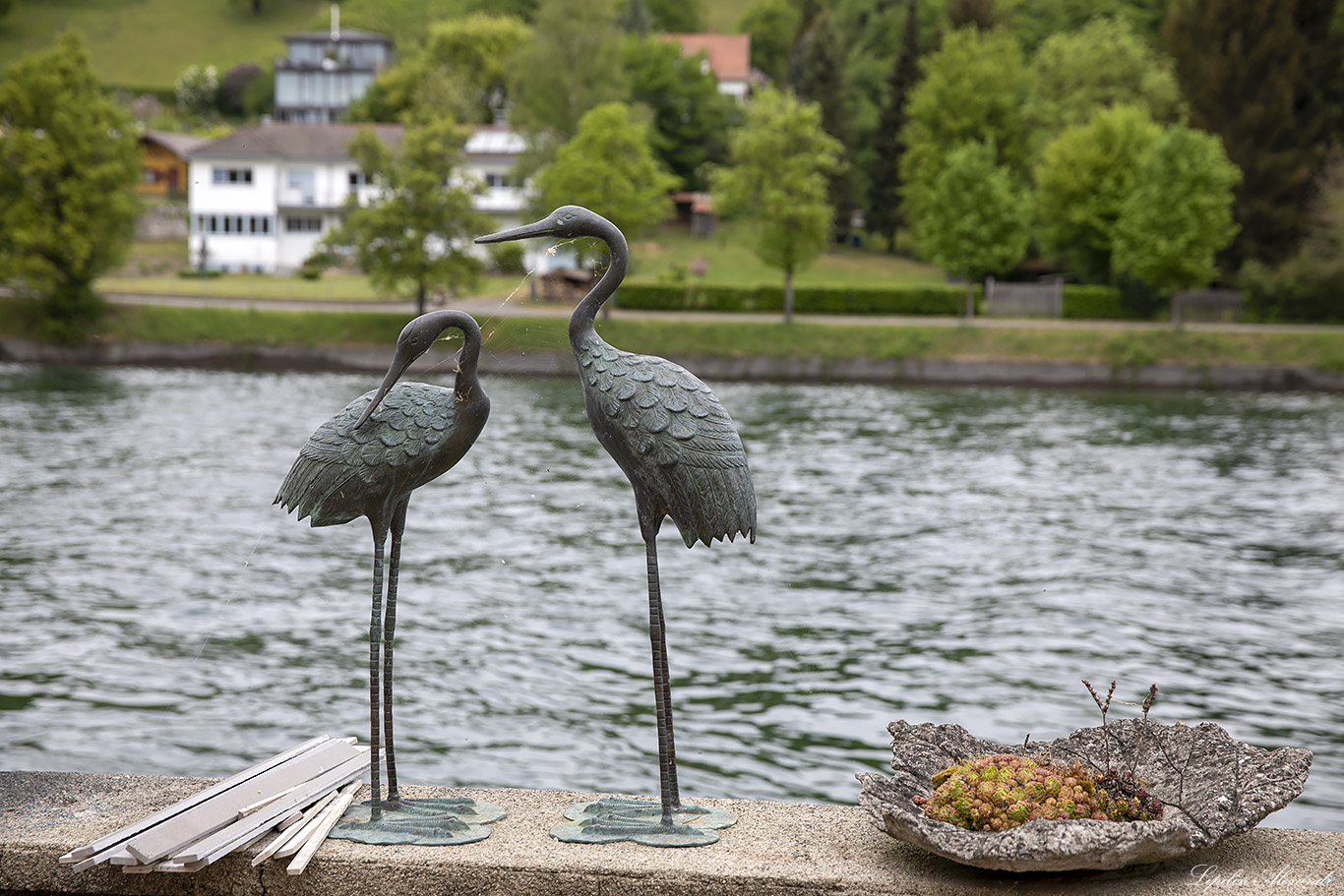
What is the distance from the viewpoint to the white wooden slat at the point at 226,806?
5410 mm

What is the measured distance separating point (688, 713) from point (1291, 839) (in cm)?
667

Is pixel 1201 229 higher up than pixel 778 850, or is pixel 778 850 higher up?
pixel 1201 229

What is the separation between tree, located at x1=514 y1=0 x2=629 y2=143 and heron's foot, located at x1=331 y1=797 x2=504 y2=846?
187 ft

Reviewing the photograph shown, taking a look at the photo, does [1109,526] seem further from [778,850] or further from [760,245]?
[760,245]

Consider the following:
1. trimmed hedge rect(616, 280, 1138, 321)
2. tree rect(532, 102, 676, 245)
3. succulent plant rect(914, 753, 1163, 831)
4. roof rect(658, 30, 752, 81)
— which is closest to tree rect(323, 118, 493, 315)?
tree rect(532, 102, 676, 245)

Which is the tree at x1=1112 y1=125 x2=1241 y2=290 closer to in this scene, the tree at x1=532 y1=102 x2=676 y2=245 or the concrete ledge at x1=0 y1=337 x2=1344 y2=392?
the concrete ledge at x1=0 y1=337 x2=1344 y2=392

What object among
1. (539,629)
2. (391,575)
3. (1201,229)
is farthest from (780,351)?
(391,575)

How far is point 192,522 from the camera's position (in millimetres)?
20312

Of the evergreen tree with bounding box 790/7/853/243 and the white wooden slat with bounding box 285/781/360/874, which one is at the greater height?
the evergreen tree with bounding box 790/7/853/243

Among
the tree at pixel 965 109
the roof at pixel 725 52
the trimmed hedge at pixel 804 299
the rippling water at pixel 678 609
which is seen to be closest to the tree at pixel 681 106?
the tree at pixel 965 109

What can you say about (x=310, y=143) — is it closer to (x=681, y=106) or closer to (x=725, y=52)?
(x=681, y=106)

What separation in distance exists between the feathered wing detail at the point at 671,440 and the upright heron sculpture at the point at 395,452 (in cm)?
61

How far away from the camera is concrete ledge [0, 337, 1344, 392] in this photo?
41.6 m

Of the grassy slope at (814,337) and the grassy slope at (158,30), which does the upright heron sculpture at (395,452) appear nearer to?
the grassy slope at (814,337)
